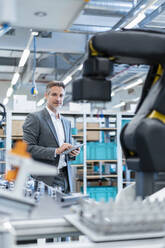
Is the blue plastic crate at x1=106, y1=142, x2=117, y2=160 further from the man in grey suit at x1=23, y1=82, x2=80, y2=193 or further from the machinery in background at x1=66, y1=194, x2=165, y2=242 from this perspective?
the machinery in background at x1=66, y1=194, x2=165, y2=242

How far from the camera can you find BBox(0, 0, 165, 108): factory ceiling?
3.37 feet

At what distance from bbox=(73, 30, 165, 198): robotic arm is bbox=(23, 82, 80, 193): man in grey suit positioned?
1396mm

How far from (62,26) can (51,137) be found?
161 cm

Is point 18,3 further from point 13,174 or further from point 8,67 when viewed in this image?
point 8,67

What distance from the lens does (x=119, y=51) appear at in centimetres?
97

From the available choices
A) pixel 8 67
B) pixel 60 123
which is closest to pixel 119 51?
pixel 60 123

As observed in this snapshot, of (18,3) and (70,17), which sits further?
(70,17)

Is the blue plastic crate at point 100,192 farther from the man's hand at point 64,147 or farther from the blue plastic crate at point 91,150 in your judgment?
the man's hand at point 64,147

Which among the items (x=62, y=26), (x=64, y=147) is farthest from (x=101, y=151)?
(x=62, y=26)

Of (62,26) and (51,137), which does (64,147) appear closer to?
(51,137)

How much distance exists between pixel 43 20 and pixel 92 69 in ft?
0.89

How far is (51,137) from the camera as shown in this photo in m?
2.67

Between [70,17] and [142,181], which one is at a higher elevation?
[70,17]

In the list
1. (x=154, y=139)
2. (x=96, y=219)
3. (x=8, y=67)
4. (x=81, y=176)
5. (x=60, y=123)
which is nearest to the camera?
(x=96, y=219)
